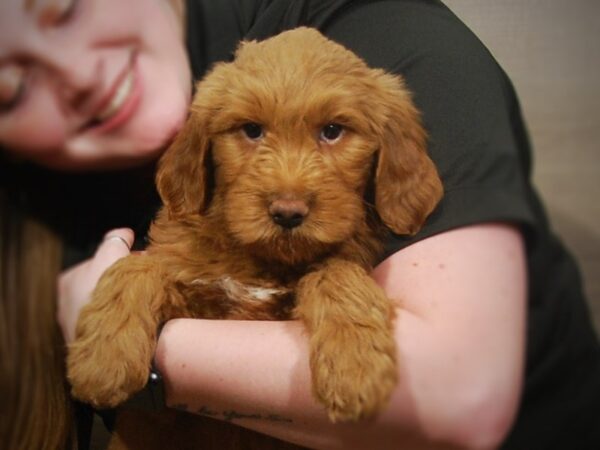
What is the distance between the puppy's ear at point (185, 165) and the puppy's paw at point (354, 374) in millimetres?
405

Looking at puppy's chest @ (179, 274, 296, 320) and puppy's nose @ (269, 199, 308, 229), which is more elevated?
puppy's nose @ (269, 199, 308, 229)

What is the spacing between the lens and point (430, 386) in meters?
1.07

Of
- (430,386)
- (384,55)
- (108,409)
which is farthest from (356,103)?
(108,409)

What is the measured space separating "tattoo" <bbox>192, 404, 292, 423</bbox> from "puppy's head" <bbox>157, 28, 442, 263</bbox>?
0.88 feet

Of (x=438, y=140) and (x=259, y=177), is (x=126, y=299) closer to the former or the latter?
(x=259, y=177)

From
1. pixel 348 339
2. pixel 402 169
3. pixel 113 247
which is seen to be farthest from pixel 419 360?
pixel 113 247

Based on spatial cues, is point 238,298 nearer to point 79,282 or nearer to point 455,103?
point 79,282

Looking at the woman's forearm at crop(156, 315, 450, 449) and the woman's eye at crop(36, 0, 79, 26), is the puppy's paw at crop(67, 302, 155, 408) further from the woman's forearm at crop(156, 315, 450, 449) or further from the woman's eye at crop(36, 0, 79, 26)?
the woman's eye at crop(36, 0, 79, 26)

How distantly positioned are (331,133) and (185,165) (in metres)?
0.27

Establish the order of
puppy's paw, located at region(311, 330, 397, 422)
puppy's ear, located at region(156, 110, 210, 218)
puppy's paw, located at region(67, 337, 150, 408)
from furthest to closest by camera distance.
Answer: puppy's ear, located at region(156, 110, 210, 218), puppy's paw, located at region(67, 337, 150, 408), puppy's paw, located at region(311, 330, 397, 422)

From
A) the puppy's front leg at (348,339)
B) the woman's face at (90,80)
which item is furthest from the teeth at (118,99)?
the puppy's front leg at (348,339)

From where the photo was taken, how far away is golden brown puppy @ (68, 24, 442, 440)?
3.65 ft

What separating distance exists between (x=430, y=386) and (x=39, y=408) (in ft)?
2.40

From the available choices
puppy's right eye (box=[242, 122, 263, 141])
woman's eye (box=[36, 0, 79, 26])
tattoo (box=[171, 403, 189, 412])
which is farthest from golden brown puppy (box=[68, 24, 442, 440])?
woman's eye (box=[36, 0, 79, 26])
